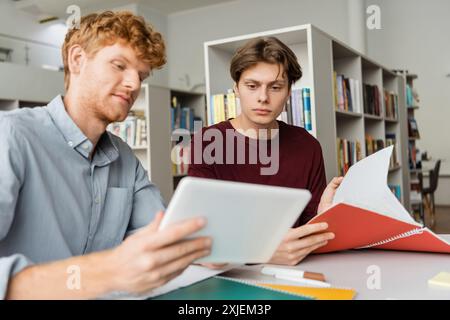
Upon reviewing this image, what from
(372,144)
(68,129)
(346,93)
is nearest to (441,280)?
(68,129)

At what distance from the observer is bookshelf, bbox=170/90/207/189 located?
4.46 metres

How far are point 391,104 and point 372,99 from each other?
2.81ft

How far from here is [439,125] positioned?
8.01 meters

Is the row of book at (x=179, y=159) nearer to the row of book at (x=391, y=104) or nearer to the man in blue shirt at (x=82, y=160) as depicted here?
the row of book at (x=391, y=104)

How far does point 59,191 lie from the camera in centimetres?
112

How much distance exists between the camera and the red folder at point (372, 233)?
42.9 inches

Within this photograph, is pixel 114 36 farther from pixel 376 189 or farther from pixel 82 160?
pixel 376 189

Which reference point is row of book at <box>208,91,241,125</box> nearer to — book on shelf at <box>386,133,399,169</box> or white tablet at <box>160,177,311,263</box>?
white tablet at <box>160,177,311,263</box>

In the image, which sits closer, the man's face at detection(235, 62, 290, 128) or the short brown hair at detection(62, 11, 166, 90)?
the short brown hair at detection(62, 11, 166, 90)

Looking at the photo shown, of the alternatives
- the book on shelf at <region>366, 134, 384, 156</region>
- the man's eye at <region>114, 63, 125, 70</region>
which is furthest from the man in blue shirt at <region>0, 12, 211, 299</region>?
the book on shelf at <region>366, 134, 384, 156</region>

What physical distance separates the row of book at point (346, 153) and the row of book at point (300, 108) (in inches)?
22.9

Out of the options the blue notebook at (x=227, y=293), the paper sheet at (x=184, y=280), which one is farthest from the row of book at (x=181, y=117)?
the blue notebook at (x=227, y=293)

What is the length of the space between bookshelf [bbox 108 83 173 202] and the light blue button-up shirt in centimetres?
280
